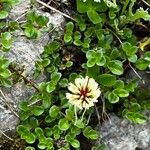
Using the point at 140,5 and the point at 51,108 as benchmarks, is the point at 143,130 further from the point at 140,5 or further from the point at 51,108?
the point at 140,5

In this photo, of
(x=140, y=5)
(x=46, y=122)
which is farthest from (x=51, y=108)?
(x=140, y=5)

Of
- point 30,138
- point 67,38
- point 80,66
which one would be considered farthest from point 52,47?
point 30,138

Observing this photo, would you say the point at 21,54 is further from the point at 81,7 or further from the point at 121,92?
the point at 121,92

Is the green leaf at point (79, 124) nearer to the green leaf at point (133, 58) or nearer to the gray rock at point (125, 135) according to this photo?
the gray rock at point (125, 135)

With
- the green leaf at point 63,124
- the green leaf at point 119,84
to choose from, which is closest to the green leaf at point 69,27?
the green leaf at point 119,84

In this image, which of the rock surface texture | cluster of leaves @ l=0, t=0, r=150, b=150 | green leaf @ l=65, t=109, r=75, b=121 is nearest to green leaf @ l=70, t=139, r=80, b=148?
cluster of leaves @ l=0, t=0, r=150, b=150

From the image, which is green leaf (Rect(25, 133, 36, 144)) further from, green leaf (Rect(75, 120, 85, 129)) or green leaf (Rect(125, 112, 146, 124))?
green leaf (Rect(125, 112, 146, 124))
